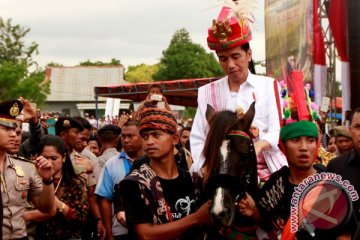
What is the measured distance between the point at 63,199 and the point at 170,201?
2.96 m

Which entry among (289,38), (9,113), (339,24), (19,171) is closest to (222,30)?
(9,113)

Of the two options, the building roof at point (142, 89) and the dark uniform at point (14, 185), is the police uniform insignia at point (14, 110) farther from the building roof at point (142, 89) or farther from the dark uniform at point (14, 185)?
the building roof at point (142, 89)

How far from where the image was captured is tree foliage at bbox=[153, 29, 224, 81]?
6988 centimetres

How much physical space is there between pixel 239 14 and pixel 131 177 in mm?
1576

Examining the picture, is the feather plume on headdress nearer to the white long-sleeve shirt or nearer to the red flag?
the white long-sleeve shirt

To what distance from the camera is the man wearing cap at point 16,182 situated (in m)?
6.11

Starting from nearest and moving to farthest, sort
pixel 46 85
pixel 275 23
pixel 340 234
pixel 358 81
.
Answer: pixel 340 234
pixel 358 81
pixel 275 23
pixel 46 85

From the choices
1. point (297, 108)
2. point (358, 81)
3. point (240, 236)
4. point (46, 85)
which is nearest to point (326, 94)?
point (358, 81)

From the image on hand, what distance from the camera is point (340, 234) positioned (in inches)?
163

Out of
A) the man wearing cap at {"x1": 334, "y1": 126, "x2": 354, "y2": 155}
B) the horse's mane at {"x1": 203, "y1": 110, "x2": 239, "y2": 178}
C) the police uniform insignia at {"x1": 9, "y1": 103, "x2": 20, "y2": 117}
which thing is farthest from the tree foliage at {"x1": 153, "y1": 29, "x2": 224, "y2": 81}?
the horse's mane at {"x1": 203, "y1": 110, "x2": 239, "y2": 178}

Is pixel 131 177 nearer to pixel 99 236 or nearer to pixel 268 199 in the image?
pixel 268 199

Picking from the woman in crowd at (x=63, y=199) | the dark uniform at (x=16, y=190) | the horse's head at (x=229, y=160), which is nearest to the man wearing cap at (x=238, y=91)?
the horse's head at (x=229, y=160)

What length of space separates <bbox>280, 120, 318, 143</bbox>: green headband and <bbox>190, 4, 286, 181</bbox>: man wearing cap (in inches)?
2.4

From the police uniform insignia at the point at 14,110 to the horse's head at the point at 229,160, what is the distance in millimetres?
2323
